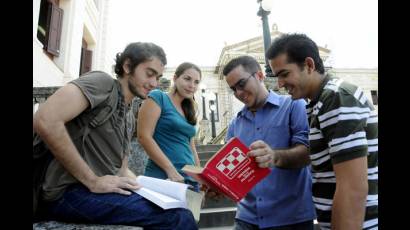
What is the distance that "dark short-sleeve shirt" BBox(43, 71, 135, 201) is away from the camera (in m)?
1.55

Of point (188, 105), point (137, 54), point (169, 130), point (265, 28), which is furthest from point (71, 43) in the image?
point (137, 54)

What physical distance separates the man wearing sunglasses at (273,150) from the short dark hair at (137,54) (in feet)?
2.15

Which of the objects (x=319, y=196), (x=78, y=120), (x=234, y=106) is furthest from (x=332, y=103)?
(x=234, y=106)

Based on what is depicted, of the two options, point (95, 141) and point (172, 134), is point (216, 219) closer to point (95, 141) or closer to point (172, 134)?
point (172, 134)

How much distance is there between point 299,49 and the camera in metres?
1.85

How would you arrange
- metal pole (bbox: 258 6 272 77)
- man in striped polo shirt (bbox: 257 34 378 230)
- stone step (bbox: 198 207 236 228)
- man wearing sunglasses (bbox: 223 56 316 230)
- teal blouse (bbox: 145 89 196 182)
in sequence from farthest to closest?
1. metal pole (bbox: 258 6 272 77)
2. stone step (bbox: 198 207 236 228)
3. teal blouse (bbox: 145 89 196 182)
4. man wearing sunglasses (bbox: 223 56 316 230)
5. man in striped polo shirt (bbox: 257 34 378 230)

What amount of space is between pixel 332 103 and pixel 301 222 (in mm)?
918

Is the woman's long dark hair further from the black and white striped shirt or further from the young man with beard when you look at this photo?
the black and white striped shirt

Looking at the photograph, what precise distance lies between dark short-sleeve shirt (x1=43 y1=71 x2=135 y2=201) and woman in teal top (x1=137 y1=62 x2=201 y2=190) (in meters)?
0.69

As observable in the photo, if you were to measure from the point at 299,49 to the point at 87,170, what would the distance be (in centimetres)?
141

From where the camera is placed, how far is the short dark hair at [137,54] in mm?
2035

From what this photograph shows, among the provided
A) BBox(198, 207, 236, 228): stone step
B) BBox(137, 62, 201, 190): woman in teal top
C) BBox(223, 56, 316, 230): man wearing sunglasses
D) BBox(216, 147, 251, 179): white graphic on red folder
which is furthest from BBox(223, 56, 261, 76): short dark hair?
BBox(198, 207, 236, 228): stone step
